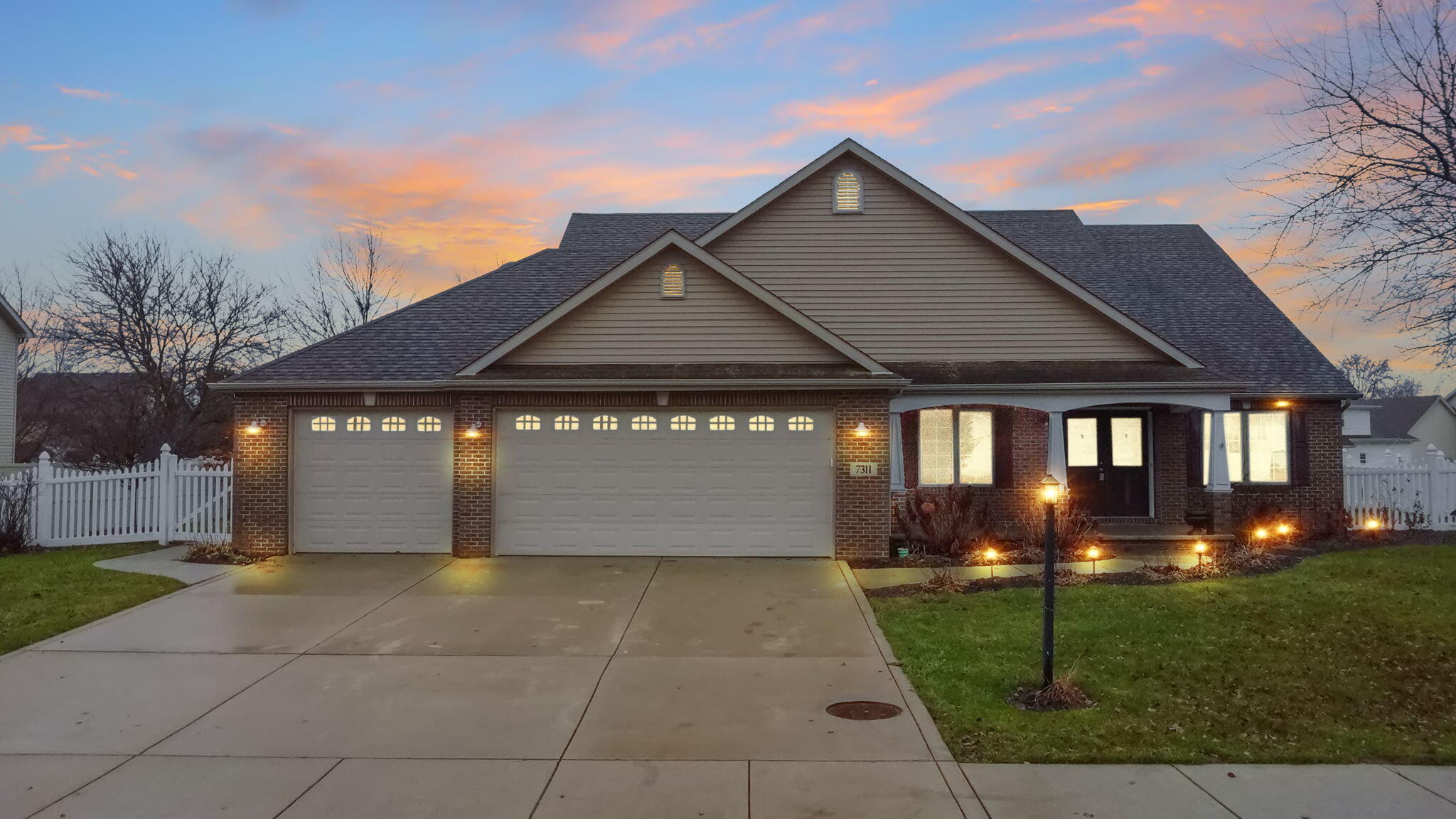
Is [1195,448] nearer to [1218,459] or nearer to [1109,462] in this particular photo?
[1218,459]

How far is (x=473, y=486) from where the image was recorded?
13.6m

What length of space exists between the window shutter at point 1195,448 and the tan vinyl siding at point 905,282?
1.65 meters

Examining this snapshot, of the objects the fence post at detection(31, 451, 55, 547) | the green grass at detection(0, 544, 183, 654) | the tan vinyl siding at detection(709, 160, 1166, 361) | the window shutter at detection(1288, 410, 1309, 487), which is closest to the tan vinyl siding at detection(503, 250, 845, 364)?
the tan vinyl siding at detection(709, 160, 1166, 361)

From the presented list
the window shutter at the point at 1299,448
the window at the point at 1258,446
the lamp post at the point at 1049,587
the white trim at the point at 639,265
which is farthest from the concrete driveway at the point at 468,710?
the window shutter at the point at 1299,448

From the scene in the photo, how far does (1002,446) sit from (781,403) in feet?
16.9

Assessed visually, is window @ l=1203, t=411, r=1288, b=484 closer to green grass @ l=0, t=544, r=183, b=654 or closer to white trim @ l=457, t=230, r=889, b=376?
white trim @ l=457, t=230, r=889, b=376

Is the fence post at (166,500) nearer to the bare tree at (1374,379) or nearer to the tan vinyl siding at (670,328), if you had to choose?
the tan vinyl siding at (670,328)

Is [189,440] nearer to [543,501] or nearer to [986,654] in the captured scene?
[543,501]

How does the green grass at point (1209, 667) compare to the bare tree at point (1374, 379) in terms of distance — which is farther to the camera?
the bare tree at point (1374, 379)

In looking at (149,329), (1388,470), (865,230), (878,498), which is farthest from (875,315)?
(149,329)

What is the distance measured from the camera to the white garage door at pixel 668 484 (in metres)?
13.6

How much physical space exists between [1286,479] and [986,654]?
1198cm

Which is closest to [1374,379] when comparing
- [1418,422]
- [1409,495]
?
[1418,422]

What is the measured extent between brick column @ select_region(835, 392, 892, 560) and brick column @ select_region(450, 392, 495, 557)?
5761 mm
